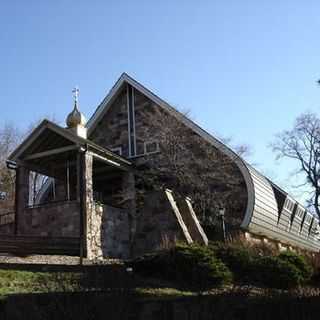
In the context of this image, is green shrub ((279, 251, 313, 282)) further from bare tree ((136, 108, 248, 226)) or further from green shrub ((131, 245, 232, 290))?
bare tree ((136, 108, 248, 226))

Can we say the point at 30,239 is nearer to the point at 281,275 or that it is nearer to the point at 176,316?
the point at 281,275

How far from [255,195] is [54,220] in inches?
313

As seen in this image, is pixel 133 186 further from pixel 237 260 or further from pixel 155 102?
pixel 237 260

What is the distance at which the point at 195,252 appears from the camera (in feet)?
47.0

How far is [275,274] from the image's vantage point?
1531 cm

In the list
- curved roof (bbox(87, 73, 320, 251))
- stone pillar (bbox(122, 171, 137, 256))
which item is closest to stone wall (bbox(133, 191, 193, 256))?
stone pillar (bbox(122, 171, 137, 256))

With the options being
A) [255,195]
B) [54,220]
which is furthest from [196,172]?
[54,220]

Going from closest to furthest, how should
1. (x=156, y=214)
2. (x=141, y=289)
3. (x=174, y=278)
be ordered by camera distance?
(x=141, y=289), (x=174, y=278), (x=156, y=214)

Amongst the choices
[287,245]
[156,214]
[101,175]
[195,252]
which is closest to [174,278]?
[195,252]

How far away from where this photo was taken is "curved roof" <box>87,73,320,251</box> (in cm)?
2296

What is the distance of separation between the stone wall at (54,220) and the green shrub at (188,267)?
A: 6301mm

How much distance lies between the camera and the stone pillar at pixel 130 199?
74.1 feet

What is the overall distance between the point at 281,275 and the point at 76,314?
7.81 metres

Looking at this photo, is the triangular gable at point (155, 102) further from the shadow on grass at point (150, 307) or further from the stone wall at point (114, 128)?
the shadow on grass at point (150, 307)
